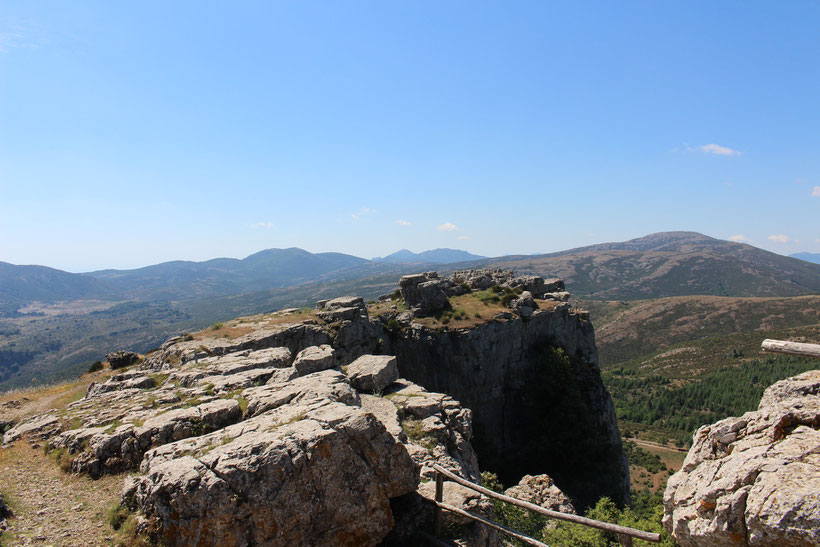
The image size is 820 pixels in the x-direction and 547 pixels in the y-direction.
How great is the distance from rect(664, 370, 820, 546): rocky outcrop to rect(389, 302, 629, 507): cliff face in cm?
3123

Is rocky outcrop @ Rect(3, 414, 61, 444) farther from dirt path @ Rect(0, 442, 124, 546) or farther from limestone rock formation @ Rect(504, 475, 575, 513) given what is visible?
limestone rock formation @ Rect(504, 475, 575, 513)

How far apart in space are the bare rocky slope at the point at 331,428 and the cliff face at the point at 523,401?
0.15 meters

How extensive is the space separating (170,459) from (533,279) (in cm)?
4796

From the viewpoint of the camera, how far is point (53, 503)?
34.7ft

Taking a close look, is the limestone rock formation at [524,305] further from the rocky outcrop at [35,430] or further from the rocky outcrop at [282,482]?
the rocky outcrop at [35,430]

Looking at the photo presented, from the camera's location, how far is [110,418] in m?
14.7

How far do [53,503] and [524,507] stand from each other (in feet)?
42.2

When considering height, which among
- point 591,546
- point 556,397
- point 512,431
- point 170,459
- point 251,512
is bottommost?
point 512,431

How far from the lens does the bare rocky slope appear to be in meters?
8.36

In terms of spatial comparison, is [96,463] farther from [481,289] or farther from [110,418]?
[481,289]

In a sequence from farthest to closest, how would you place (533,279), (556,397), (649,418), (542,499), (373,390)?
(649,418), (533,279), (556,397), (542,499), (373,390)

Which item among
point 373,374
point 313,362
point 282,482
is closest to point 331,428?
point 282,482

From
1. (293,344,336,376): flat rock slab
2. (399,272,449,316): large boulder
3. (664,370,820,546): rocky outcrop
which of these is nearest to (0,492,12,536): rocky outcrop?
(293,344,336,376): flat rock slab

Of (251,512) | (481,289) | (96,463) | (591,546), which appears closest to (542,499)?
(591,546)
